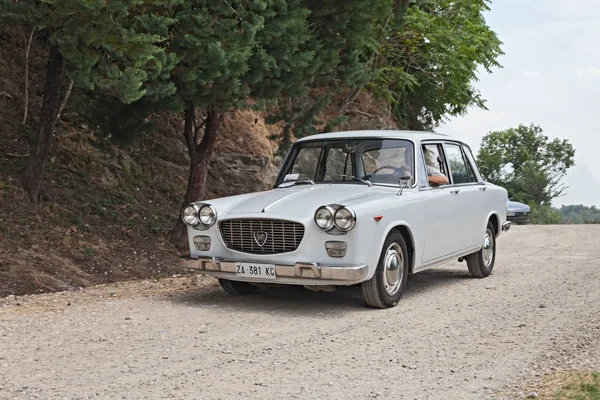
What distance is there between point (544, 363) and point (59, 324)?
14.2 feet

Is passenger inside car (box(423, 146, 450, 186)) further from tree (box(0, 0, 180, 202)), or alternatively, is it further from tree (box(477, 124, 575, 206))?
tree (box(477, 124, 575, 206))

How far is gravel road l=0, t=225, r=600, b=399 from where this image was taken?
16.1 ft

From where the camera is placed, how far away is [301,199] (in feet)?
25.5

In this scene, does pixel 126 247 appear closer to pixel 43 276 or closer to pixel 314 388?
pixel 43 276

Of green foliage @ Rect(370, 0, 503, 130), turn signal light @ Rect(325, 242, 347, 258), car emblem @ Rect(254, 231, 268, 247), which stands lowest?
turn signal light @ Rect(325, 242, 347, 258)

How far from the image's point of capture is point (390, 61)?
81.1 ft

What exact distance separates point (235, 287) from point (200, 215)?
1.05 m

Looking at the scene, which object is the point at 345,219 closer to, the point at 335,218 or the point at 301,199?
the point at 335,218

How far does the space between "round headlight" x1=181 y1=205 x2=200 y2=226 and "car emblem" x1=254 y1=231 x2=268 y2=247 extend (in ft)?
2.53

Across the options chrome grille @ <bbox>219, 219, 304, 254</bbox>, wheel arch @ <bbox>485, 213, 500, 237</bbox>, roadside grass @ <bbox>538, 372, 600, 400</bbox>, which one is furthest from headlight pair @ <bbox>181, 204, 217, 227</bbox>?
wheel arch @ <bbox>485, 213, 500, 237</bbox>

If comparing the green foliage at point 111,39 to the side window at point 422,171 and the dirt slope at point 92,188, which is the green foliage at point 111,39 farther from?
the side window at point 422,171

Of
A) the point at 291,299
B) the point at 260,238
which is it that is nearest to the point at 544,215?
the point at 291,299

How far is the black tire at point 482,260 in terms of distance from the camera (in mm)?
10148

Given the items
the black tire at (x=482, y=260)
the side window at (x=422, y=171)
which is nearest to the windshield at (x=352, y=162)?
the side window at (x=422, y=171)
